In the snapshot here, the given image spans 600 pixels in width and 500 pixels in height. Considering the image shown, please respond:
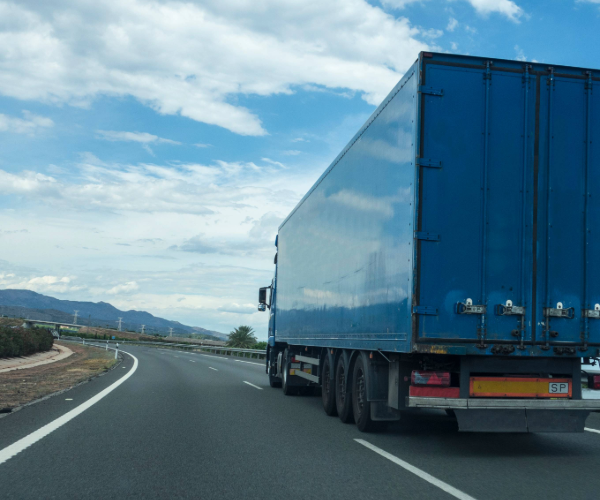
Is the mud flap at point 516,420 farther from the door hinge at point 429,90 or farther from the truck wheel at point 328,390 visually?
the truck wheel at point 328,390

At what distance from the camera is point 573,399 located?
7.76m

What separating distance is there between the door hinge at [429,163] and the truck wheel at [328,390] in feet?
15.8

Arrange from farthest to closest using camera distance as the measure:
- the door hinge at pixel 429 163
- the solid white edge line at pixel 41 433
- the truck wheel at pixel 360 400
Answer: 1. the truck wheel at pixel 360 400
2. the door hinge at pixel 429 163
3. the solid white edge line at pixel 41 433

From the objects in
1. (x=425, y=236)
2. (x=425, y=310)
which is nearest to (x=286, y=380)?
(x=425, y=310)

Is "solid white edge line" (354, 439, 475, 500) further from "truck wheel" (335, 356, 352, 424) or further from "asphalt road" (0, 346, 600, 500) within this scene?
"truck wheel" (335, 356, 352, 424)

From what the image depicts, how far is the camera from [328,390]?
1132 cm

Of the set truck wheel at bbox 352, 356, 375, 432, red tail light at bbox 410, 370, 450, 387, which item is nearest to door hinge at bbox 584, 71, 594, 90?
red tail light at bbox 410, 370, 450, 387

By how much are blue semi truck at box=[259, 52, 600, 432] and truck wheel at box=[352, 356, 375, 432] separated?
98 cm

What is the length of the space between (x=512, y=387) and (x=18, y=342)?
3785 centimetres

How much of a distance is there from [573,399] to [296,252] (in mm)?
8265

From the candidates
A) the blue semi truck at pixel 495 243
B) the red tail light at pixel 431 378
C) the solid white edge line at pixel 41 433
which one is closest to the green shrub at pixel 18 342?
the solid white edge line at pixel 41 433

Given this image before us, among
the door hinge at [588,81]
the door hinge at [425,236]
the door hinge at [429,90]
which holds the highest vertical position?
the door hinge at [588,81]

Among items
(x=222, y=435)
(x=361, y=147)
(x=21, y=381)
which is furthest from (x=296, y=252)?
(x=21, y=381)

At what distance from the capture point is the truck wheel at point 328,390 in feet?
36.4
